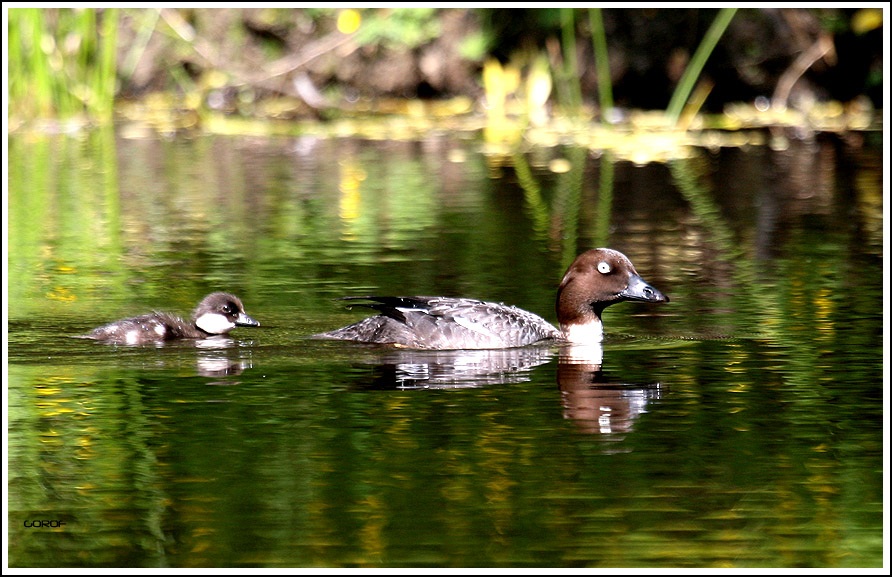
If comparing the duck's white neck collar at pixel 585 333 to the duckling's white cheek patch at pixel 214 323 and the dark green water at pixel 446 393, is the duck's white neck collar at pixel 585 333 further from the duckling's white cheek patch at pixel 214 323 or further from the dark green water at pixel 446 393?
the duckling's white cheek patch at pixel 214 323

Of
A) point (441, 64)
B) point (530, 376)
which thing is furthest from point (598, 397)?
point (441, 64)

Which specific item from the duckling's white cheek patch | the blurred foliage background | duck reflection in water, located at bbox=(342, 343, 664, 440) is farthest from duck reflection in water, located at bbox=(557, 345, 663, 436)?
the blurred foliage background

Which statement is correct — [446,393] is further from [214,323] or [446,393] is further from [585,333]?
[214,323]

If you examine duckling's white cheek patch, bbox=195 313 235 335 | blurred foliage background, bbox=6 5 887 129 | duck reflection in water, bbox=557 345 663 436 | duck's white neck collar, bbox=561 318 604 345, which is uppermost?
blurred foliage background, bbox=6 5 887 129

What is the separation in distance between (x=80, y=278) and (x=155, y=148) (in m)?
7.57

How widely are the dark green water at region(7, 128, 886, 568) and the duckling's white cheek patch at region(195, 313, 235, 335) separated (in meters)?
0.11

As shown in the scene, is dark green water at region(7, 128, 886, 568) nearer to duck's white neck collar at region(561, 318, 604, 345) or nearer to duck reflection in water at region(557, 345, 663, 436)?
duck reflection in water at region(557, 345, 663, 436)

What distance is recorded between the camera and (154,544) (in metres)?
4.82

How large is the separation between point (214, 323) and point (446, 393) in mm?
1821

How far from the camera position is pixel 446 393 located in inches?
267

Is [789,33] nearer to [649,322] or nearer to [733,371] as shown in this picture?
[649,322]

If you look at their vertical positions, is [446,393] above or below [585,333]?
below

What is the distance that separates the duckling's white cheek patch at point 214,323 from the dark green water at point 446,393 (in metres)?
0.11

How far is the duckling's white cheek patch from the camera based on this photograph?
26.5 feet
